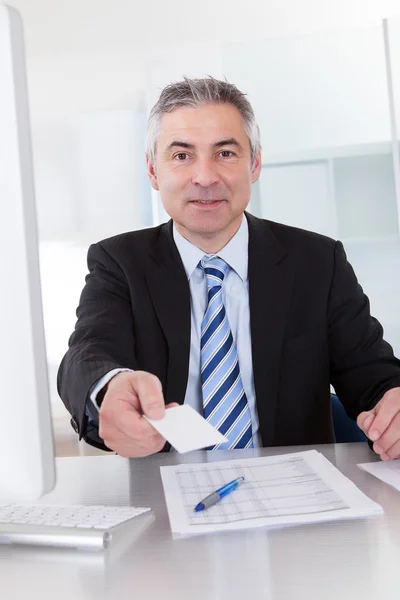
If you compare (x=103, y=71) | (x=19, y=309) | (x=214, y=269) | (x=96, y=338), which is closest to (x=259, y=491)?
(x=19, y=309)

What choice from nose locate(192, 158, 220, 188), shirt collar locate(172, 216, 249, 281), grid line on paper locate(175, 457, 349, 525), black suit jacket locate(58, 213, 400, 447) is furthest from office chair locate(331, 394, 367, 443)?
nose locate(192, 158, 220, 188)

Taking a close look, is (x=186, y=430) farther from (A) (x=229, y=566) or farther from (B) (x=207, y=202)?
(B) (x=207, y=202)

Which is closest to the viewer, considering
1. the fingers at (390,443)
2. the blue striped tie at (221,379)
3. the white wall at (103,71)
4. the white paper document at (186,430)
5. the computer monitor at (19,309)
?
the computer monitor at (19,309)

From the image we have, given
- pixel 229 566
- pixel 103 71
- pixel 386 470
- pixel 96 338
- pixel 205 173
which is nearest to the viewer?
pixel 229 566

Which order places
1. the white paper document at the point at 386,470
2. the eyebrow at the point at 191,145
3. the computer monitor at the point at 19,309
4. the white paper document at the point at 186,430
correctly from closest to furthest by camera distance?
the computer monitor at the point at 19,309, the white paper document at the point at 186,430, the white paper document at the point at 386,470, the eyebrow at the point at 191,145

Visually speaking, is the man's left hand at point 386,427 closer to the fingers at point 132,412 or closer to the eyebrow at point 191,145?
the fingers at point 132,412

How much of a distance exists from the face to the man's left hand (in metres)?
0.78

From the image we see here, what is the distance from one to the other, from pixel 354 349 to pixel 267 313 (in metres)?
0.25

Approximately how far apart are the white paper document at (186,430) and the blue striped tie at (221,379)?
67 cm

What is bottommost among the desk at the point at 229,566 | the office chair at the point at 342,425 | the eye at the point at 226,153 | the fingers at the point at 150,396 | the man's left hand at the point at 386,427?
the office chair at the point at 342,425

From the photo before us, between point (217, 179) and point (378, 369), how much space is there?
26.7 inches

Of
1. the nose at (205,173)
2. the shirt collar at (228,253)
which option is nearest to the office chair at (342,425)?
the shirt collar at (228,253)

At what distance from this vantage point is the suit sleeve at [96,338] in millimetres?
1393

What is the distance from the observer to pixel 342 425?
1866mm
